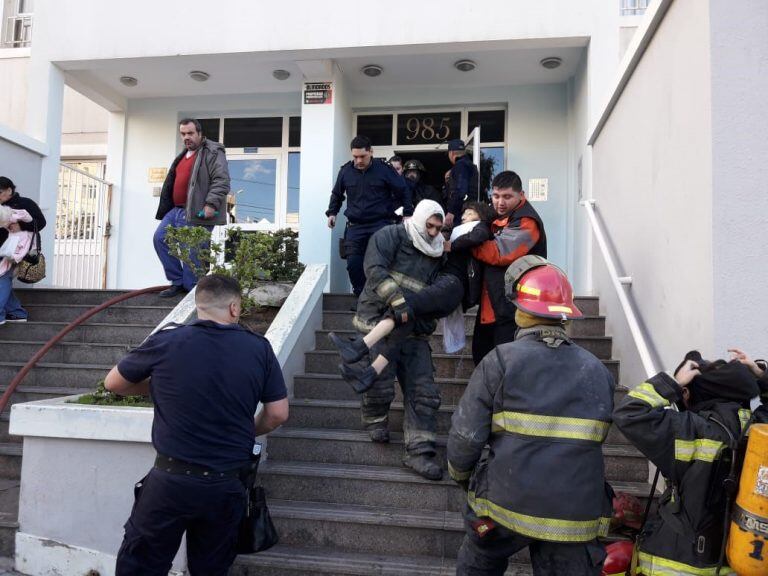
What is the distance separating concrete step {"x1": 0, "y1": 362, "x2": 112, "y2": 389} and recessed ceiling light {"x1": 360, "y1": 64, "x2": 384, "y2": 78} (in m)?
4.92

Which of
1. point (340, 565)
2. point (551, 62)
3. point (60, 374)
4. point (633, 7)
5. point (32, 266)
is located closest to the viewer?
point (340, 565)

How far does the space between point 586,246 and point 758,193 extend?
4.01 m

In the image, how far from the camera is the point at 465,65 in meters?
7.99

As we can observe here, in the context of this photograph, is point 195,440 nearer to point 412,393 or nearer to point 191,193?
point 412,393

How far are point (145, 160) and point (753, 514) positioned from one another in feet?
30.8

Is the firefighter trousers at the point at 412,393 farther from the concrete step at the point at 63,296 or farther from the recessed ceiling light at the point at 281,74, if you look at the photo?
the recessed ceiling light at the point at 281,74

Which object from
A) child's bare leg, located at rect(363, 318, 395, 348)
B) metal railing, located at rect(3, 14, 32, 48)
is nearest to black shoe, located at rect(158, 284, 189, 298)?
child's bare leg, located at rect(363, 318, 395, 348)

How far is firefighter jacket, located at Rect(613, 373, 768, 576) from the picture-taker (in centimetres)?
224

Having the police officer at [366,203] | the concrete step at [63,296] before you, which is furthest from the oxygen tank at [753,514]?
the concrete step at [63,296]

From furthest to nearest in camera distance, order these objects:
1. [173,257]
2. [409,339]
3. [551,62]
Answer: [551,62] → [173,257] → [409,339]

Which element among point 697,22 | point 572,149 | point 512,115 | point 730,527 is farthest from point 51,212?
point 730,527

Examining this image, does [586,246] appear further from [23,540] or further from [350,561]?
[23,540]

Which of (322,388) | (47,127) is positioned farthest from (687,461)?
(47,127)

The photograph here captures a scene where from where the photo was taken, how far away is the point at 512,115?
860 centimetres
